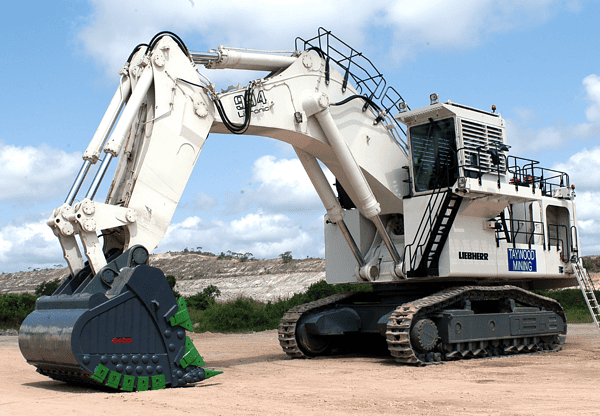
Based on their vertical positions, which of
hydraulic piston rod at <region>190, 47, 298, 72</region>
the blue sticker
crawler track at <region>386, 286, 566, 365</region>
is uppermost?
hydraulic piston rod at <region>190, 47, 298, 72</region>

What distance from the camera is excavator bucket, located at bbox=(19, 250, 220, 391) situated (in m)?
7.73

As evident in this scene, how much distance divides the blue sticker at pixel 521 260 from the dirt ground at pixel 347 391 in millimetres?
1889

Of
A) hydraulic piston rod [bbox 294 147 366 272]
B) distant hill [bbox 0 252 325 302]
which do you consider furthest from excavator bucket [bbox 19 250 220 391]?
distant hill [bbox 0 252 325 302]

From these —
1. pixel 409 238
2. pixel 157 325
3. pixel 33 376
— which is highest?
pixel 409 238

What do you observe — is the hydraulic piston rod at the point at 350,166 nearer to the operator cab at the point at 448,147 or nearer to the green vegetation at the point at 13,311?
the operator cab at the point at 448,147

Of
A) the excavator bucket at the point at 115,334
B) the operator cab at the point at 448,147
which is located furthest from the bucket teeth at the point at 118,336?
the operator cab at the point at 448,147

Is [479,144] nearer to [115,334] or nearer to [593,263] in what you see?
[115,334]

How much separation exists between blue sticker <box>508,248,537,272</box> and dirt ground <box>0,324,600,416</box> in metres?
1.89

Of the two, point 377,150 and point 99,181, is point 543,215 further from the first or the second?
point 99,181

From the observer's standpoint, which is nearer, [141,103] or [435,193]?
[141,103]

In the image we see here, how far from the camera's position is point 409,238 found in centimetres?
1266

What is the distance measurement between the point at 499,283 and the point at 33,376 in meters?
9.53

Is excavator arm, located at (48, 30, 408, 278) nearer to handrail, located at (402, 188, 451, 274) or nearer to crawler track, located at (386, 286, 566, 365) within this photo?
handrail, located at (402, 188, 451, 274)

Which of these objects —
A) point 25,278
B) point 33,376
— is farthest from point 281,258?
point 33,376
